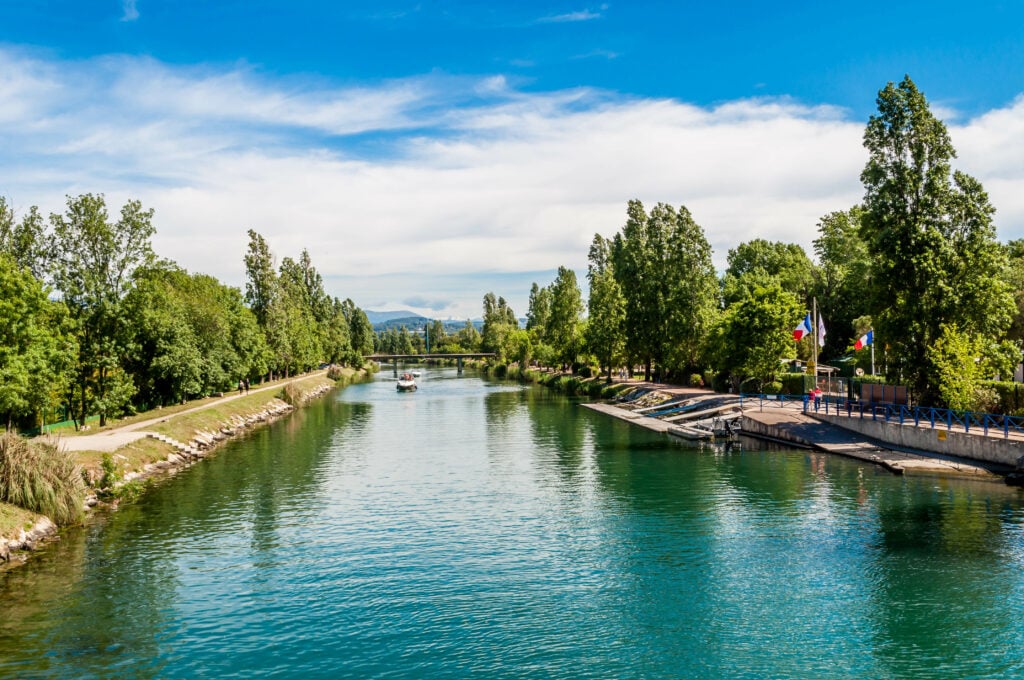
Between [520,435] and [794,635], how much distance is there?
49.6 metres

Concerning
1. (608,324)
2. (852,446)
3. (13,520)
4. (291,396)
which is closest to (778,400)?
(852,446)

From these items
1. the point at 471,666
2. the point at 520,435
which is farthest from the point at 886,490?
the point at 520,435

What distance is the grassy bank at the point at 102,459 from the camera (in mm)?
34781

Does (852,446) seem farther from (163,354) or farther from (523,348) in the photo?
(523,348)

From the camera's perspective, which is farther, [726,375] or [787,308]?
[726,375]

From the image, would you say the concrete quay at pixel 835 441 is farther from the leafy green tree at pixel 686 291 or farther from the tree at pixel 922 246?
the leafy green tree at pixel 686 291

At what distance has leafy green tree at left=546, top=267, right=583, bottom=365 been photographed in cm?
14432

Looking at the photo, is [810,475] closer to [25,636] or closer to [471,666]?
[471,666]

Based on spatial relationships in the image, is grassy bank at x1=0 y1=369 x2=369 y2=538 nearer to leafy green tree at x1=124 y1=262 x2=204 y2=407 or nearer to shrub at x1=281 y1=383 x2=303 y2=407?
leafy green tree at x1=124 y1=262 x2=204 y2=407

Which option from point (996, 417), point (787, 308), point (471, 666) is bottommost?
point (471, 666)

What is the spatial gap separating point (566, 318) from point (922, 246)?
97.7 metres

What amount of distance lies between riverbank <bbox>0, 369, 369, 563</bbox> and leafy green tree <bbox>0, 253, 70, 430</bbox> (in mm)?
3444

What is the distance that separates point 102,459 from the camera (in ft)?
155

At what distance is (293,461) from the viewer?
59.3 meters
